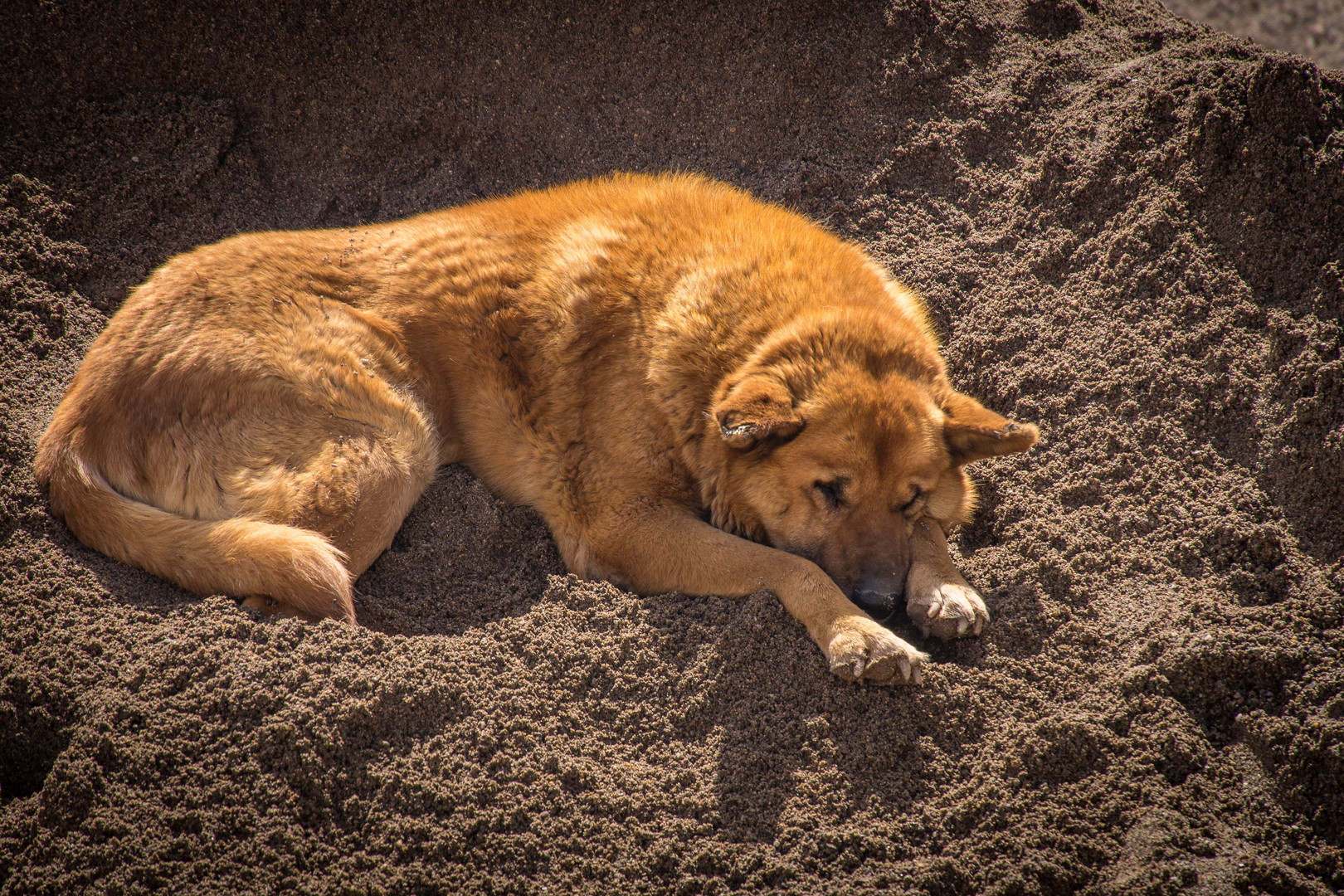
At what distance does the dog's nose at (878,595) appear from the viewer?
3.01 metres

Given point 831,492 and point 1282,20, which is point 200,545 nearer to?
point 831,492

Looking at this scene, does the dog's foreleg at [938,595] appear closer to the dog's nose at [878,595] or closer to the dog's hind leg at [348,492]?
the dog's nose at [878,595]

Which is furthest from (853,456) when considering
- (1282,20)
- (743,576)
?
(1282,20)

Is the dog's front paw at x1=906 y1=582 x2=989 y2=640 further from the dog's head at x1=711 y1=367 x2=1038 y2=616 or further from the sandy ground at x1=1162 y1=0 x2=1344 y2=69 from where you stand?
the sandy ground at x1=1162 y1=0 x2=1344 y2=69

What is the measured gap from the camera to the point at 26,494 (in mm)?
3135

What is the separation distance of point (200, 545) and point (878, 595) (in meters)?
2.60

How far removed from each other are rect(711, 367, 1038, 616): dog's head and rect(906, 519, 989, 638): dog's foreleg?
3.2 inches

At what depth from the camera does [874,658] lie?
273cm

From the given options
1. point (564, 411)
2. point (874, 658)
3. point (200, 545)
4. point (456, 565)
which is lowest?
point (456, 565)

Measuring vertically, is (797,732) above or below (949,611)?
below

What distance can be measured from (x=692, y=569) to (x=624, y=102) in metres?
3.23

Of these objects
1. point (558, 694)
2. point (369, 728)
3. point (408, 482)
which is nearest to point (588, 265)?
point (408, 482)

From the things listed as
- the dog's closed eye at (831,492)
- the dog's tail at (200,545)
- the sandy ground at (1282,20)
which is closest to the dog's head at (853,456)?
the dog's closed eye at (831,492)

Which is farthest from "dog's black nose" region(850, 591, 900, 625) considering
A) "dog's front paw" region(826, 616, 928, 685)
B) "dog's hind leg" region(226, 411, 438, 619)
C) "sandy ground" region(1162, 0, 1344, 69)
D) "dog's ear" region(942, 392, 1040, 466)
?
"sandy ground" region(1162, 0, 1344, 69)
